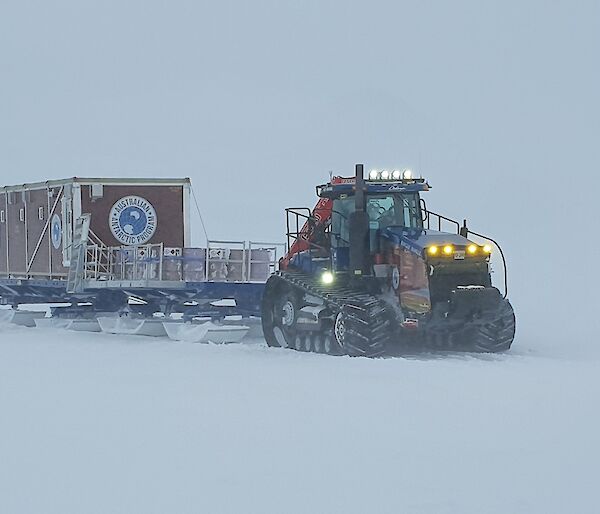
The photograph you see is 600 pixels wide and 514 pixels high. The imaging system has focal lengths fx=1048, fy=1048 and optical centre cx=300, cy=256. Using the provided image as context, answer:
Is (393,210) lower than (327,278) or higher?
higher

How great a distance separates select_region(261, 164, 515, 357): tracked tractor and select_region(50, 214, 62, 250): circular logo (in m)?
5.79

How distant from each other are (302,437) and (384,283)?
6829mm

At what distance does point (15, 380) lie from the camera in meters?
12.1

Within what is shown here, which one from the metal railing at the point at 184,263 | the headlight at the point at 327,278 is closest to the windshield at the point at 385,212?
the headlight at the point at 327,278

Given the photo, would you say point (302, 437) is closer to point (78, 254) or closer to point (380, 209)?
point (380, 209)

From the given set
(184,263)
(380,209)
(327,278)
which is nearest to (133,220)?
(184,263)

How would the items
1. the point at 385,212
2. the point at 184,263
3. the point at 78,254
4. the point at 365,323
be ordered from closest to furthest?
the point at 365,323
the point at 385,212
the point at 184,263
the point at 78,254

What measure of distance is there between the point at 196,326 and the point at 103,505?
432 inches

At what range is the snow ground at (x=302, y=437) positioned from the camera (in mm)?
6902

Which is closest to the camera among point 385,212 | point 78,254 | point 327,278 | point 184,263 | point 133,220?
point 385,212

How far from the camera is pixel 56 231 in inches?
831

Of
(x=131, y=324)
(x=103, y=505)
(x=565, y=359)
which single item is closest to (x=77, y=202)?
(x=131, y=324)

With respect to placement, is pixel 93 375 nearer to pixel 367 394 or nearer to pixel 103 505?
pixel 367 394

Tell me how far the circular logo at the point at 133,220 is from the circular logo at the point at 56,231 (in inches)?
46.6
